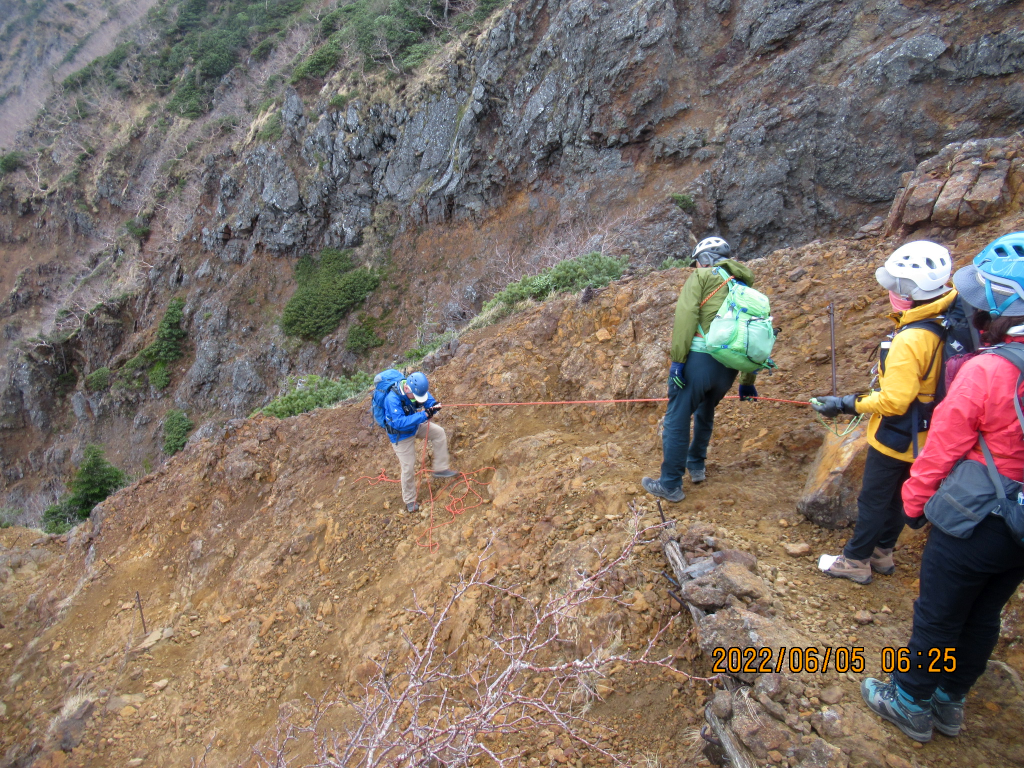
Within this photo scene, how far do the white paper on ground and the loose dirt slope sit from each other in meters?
0.06

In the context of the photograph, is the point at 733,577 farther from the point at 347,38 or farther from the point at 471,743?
the point at 347,38

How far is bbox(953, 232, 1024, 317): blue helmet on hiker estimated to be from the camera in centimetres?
165

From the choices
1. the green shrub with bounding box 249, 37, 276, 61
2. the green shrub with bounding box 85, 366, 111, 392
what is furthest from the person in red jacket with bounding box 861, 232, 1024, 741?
the green shrub with bounding box 249, 37, 276, 61

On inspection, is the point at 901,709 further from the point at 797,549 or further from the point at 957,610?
the point at 797,549

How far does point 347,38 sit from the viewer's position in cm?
1841

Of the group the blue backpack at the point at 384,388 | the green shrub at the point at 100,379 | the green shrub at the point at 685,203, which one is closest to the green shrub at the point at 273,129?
the green shrub at the point at 100,379

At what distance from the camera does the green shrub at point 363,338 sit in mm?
15742

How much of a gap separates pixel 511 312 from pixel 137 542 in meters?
4.85

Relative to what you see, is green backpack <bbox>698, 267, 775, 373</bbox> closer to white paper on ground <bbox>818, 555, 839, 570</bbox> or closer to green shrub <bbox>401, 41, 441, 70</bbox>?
white paper on ground <bbox>818, 555, 839, 570</bbox>

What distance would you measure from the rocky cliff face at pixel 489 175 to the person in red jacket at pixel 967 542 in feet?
12.9

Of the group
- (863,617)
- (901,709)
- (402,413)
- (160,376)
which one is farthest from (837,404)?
(160,376)

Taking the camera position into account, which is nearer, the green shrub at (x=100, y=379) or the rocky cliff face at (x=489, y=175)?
the rocky cliff face at (x=489, y=175)

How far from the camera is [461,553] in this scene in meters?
3.76

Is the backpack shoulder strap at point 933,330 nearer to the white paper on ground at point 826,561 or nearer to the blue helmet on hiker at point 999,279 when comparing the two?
the blue helmet on hiker at point 999,279
